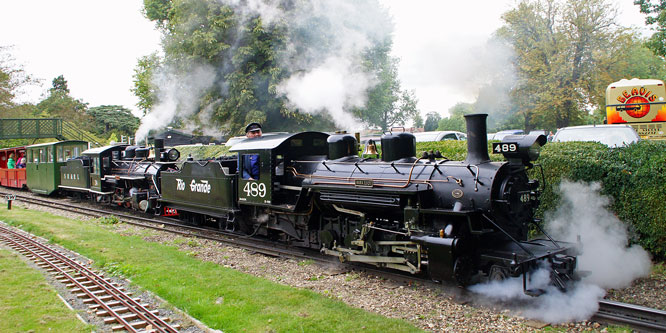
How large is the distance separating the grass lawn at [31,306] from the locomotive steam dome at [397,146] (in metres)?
5.09

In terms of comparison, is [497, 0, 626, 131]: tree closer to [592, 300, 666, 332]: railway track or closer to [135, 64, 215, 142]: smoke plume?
[135, 64, 215, 142]: smoke plume

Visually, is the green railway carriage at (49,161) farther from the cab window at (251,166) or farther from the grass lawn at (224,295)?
the cab window at (251,166)

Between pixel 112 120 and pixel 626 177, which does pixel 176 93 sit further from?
pixel 112 120

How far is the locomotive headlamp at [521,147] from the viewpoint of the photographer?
261 inches

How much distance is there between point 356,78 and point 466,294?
38.9 feet

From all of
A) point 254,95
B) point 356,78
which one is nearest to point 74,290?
point 356,78

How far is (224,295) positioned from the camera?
6621 mm

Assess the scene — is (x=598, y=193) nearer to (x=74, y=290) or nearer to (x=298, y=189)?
(x=298, y=189)

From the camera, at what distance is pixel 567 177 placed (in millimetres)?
8531

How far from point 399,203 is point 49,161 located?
20839mm

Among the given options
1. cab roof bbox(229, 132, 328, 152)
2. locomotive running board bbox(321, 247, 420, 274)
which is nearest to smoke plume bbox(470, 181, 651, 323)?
locomotive running board bbox(321, 247, 420, 274)

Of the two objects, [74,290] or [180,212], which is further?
[180,212]

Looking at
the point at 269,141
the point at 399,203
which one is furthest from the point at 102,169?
the point at 399,203

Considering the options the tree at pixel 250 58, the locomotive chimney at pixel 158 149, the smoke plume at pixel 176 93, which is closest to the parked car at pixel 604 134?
the tree at pixel 250 58
